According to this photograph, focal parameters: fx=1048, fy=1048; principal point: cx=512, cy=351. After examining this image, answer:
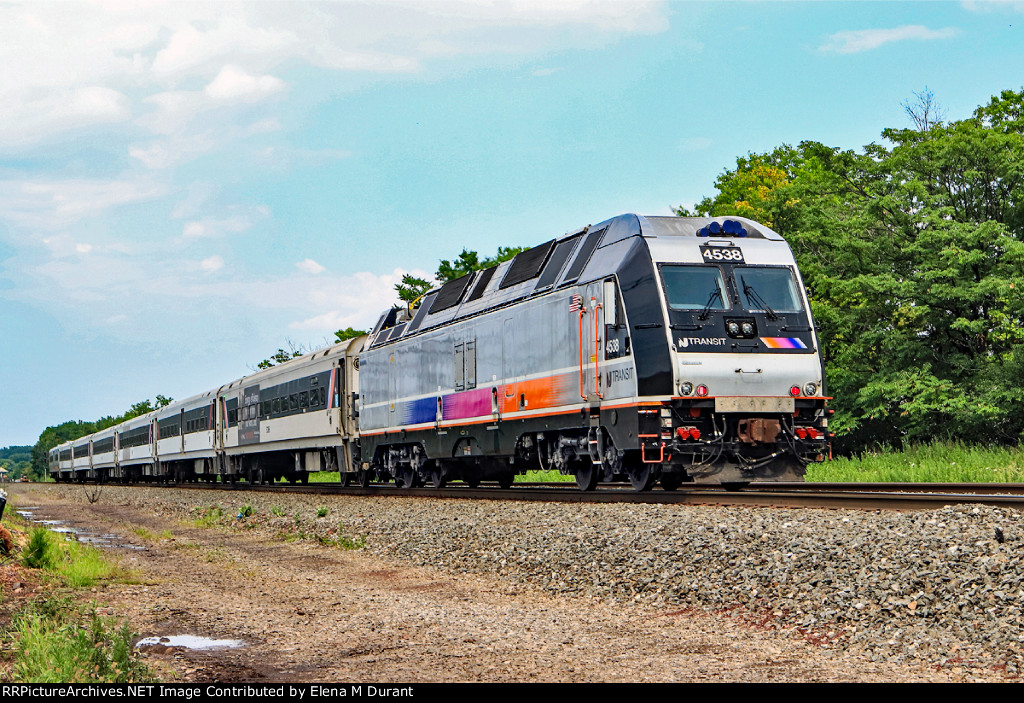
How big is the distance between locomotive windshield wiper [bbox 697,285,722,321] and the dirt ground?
530 cm

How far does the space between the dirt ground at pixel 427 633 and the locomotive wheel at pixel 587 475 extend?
15.5 ft

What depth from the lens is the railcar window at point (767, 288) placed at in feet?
49.3

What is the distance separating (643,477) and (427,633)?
772 centimetres

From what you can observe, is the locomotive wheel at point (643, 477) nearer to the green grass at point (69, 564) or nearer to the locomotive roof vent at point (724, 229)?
the locomotive roof vent at point (724, 229)

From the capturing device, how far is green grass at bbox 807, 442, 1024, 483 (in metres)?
18.4

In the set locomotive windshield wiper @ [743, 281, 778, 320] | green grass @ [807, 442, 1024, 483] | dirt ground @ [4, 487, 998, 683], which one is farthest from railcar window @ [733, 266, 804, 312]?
dirt ground @ [4, 487, 998, 683]

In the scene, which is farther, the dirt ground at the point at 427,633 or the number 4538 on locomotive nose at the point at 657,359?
the number 4538 on locomotive nose at the point at 657,359

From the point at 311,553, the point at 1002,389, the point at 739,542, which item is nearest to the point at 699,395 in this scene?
the point at 739,542

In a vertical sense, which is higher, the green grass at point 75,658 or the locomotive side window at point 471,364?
the locomotive side window at point 471,364

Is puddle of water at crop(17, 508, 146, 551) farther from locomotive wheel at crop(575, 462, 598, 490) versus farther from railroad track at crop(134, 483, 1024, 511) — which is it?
locomotive wheel at crop(575, 462, 598, 490)

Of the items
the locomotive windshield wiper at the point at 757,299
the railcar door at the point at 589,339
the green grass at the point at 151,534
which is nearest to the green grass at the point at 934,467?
the locomotive windshield wiper at the point at 757,299

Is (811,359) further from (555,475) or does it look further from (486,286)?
(555,475)

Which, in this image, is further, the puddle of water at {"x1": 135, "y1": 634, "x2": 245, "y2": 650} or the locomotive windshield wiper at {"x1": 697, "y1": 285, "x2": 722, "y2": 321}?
the locomotive windshield wiper at {"x1": 697, "y1": 285, "x2": 722, "y2": 321}

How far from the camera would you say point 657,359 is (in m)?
14.3
